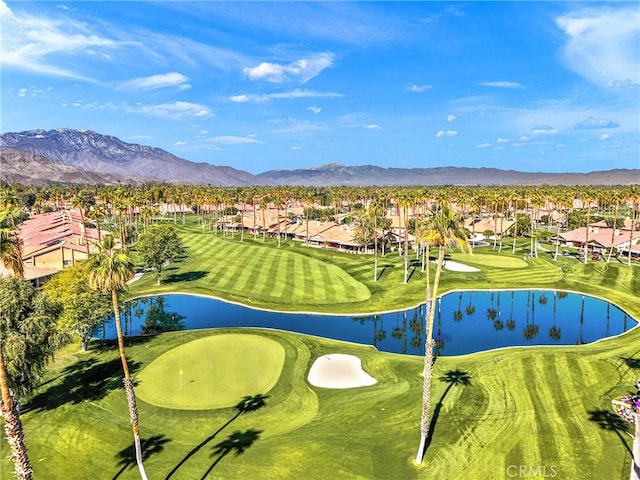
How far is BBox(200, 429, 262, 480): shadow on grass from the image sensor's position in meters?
24.6

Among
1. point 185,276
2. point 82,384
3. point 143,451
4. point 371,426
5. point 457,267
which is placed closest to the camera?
point 143,451

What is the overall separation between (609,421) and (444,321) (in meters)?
27.2

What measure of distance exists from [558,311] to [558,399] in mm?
31682

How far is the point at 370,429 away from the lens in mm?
26859

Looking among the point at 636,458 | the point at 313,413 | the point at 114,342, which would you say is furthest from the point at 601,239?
the point at 114,342

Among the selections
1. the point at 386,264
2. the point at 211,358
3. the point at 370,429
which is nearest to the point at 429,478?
the point at 370,429

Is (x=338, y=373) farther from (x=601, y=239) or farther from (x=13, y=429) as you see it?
(x=601, y=239)

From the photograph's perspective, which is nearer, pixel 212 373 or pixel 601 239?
pixel 212 373

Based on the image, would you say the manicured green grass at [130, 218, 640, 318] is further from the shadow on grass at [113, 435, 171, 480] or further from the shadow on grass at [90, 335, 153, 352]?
the shadow on grass at [113, 435, 171, 480]

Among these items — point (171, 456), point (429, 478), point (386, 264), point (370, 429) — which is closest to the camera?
point (429, 478)

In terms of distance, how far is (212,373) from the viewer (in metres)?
35.0

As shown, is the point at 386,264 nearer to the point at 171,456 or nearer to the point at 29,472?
the point at 171,456
